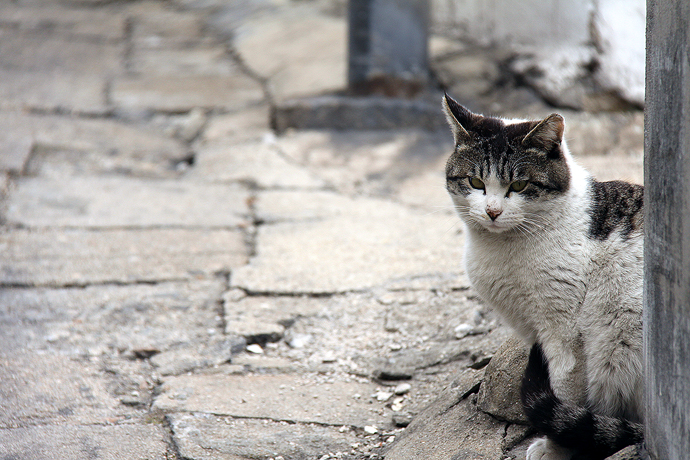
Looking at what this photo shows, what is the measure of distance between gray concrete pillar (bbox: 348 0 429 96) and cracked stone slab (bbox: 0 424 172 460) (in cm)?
401

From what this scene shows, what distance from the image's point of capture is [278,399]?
2.55m

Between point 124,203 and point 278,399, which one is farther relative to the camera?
point 124,203

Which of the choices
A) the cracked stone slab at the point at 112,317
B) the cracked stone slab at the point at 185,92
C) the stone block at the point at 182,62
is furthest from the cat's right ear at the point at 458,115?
the stone block at the point at 182,62

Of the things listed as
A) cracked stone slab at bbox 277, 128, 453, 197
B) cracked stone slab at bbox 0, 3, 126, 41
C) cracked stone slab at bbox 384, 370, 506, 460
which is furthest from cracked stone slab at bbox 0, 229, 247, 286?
cracked stone slab at bbox 0, 3, 126, 41

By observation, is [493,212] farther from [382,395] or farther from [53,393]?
[53,393]

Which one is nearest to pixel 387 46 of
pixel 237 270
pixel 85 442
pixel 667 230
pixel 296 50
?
pixel 296 50

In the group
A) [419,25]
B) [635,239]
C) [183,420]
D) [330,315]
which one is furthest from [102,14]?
[635,239]

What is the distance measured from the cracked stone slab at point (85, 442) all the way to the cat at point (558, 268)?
1281 millimetres

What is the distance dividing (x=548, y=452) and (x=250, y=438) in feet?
3.40

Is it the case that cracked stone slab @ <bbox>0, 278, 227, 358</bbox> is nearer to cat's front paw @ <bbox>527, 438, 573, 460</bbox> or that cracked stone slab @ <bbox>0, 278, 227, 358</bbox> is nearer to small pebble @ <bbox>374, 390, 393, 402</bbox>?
small pebble @ <bbox>374, 390, 393, 402</bbox>

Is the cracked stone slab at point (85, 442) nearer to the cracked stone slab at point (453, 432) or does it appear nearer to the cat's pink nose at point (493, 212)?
the cracked stone slab at point (453, 432)

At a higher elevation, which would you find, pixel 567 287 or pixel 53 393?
pixel 567 287

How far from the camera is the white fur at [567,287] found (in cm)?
184

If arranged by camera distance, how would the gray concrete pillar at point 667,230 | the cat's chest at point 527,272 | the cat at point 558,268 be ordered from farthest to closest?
the cat's chest at point 527,272, the cat at point 558,268, the gray concrete pillar at point 667,230
